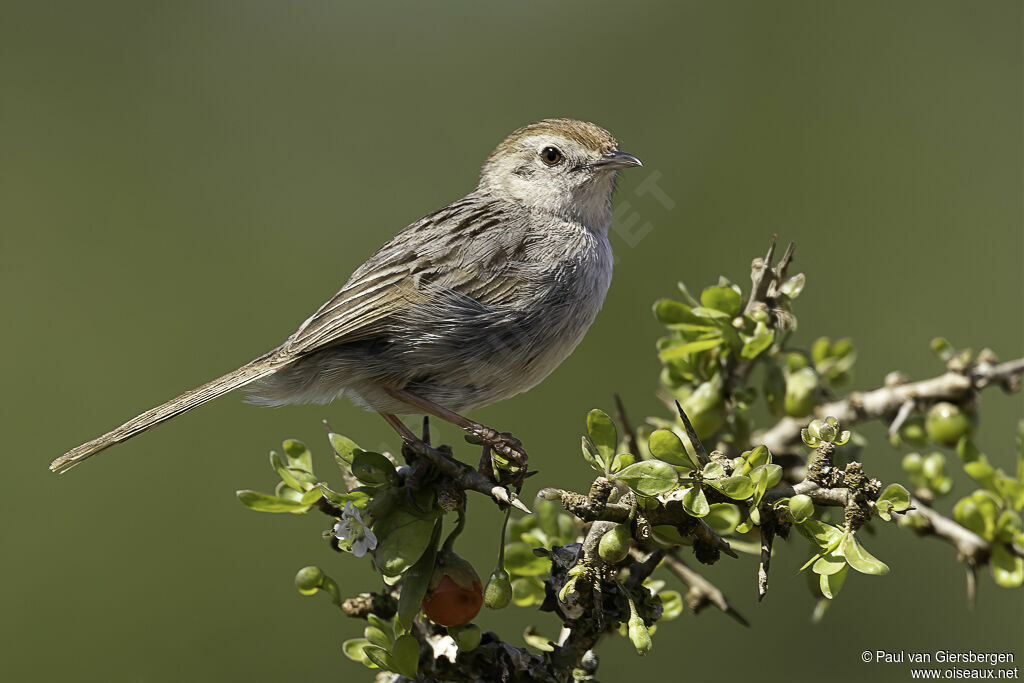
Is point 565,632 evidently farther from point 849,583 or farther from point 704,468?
point 849,583

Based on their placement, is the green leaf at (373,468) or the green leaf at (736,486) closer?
the green leaf at (736,486)

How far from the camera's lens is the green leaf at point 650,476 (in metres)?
2.14

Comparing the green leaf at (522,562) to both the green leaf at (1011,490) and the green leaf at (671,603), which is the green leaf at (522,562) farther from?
the green leaf at (1011,490)

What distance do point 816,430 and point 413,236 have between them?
2.22m

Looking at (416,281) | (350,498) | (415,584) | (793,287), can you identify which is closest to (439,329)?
(416,281)

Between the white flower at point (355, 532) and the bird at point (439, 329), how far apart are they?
2.77ft

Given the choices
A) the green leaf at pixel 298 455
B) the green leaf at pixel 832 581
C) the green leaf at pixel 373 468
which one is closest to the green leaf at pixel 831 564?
the green leaf at pixel 832 581

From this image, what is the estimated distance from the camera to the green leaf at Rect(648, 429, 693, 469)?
2.21 meters

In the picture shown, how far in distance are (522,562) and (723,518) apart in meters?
0.73

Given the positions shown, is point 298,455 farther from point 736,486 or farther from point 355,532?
point 736,486

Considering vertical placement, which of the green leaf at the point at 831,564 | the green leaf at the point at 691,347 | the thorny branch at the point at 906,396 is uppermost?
the green leaf at the point at 691,347

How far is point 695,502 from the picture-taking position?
2.16 metres

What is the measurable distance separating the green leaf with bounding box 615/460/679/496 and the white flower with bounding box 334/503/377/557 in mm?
792

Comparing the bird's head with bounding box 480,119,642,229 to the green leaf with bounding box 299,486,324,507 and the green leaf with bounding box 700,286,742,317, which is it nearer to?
the green leaf with bounding box 700,286,742,317
